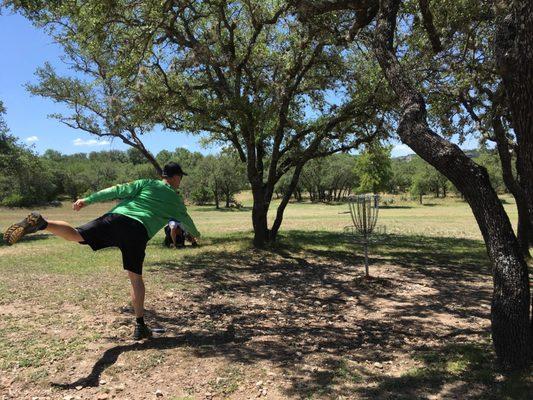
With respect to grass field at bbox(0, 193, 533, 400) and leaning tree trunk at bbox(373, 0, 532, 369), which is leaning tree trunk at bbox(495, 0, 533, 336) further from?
grass field at bbox(0, 193, 533, 400)

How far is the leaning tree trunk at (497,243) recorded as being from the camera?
404 centimetres

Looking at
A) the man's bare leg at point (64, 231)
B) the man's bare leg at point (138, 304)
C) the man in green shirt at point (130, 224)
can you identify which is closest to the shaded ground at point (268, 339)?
the man's bare leg at point (138, 304)

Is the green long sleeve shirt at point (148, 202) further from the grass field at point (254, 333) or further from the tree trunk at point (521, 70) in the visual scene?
the tree trunk at point (521, 70)

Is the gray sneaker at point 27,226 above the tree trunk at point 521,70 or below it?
below

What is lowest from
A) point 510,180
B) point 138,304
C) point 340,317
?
point 340,317

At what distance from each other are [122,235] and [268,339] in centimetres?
212

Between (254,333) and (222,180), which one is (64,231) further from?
→ (222,180)

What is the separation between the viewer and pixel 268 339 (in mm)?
5410

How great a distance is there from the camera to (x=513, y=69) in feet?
12.6

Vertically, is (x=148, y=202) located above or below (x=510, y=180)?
below

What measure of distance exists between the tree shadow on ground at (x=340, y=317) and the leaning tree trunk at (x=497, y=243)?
1.12 ft

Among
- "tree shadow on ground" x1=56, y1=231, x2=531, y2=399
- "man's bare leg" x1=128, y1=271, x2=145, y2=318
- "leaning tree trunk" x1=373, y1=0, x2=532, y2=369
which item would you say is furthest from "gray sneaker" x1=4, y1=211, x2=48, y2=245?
"leaning tree trunk" x1=373, y1=0, x2=532, y2=369

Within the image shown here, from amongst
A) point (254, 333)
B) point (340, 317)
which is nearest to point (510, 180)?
point (340, 317)

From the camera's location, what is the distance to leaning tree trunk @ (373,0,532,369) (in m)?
4.04
